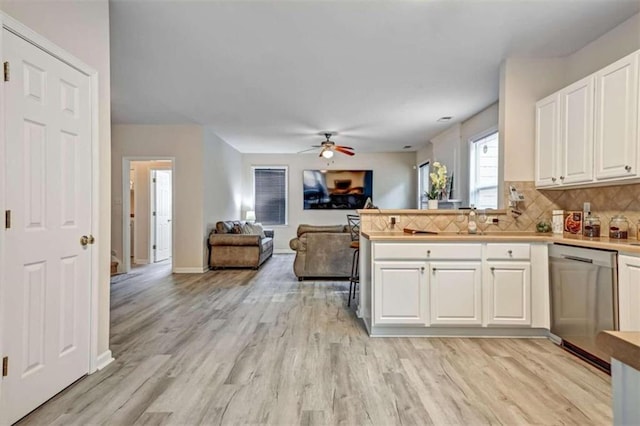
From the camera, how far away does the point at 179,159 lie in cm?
638

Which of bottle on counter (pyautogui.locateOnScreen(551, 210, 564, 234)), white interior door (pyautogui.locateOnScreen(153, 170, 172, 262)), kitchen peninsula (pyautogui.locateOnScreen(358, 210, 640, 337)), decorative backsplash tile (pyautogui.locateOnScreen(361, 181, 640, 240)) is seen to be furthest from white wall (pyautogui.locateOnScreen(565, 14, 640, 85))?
white interior door (pyautogui.locateOnScreen(153, 170, 172, 262))

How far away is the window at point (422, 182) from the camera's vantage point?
8.82 meters

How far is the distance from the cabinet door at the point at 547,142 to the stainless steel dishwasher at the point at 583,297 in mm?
799

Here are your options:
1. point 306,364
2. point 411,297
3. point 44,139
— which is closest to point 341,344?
point 306,364

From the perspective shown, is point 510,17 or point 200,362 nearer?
point 200,362

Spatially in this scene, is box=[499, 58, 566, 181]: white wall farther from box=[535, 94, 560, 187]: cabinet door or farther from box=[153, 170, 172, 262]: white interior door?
box=[153, 170, 172, 262]: white interior door

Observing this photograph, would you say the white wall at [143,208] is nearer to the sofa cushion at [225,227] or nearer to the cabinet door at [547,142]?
the sofa cushion at [225,227]

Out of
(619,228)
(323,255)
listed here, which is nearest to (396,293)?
(619,228)

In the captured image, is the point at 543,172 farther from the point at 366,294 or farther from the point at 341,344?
the point at 341,344

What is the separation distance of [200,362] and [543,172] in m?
Result: 3.55

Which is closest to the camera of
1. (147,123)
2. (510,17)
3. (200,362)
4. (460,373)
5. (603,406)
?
(603,406)

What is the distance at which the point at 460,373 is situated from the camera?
2422 mm

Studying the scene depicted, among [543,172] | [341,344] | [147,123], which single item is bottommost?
[341,344]

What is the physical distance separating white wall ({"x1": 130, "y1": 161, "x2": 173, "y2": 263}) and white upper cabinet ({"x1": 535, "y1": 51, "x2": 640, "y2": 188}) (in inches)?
290
